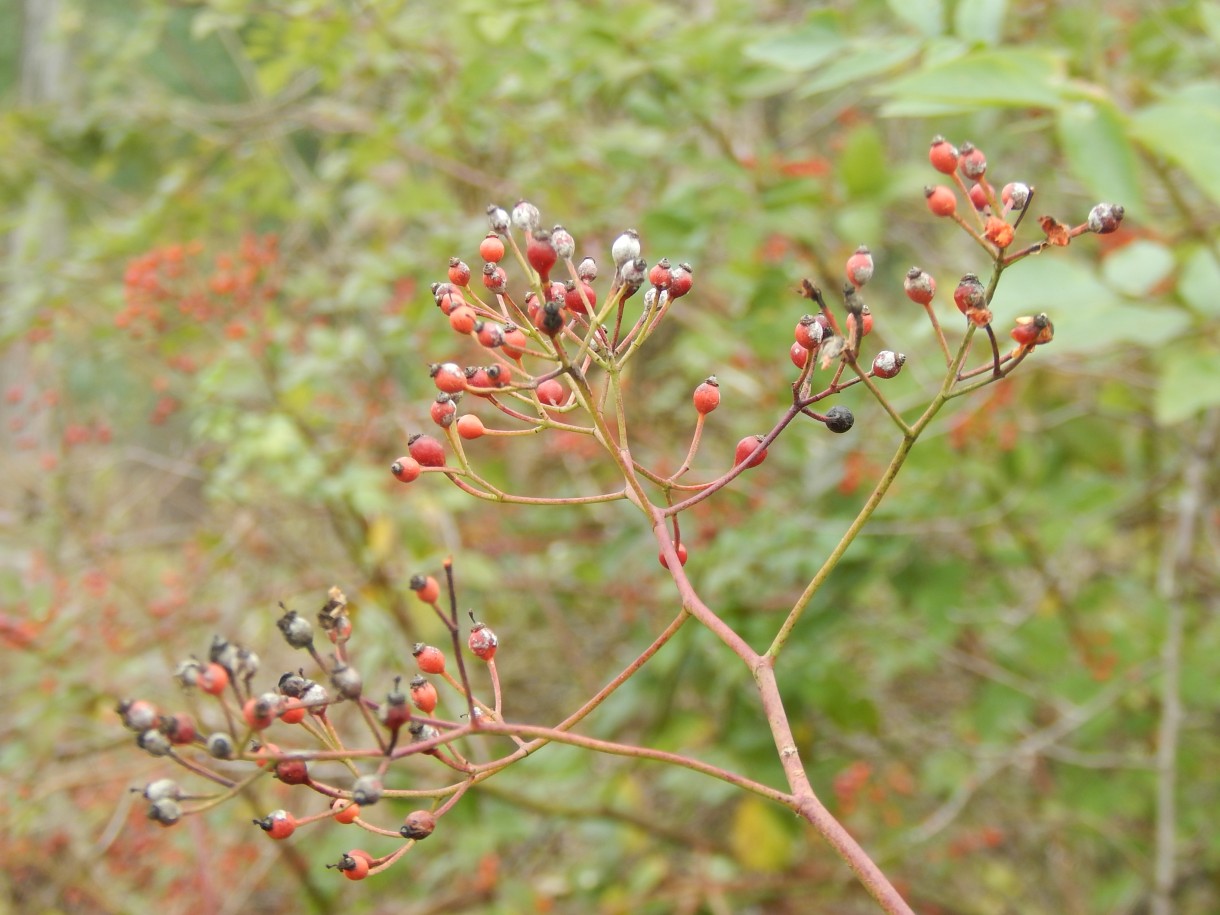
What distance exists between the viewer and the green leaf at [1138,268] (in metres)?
1.97

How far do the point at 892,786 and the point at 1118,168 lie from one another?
118 inches

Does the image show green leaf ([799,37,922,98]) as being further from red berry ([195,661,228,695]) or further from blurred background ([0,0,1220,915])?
red berry ([195,661,228,695])

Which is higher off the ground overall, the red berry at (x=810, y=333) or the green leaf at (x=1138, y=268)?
the red berry at (x=810, y=333)

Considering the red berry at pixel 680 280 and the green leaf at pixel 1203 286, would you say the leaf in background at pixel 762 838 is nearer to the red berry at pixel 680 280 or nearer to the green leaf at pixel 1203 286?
the green leaf at pixel 1203 286

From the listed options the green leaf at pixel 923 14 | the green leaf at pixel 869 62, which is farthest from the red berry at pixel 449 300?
the green leaf at pixel 923 14

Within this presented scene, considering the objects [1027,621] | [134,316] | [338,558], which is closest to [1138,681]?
[1027,621]

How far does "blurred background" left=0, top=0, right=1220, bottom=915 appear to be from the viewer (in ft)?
8.17

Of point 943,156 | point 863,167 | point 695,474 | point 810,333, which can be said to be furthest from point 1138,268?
point 695,474

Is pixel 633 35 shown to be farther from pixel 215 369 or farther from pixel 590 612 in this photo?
pixel 590 612

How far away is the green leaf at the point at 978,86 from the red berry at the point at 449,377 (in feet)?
2.91

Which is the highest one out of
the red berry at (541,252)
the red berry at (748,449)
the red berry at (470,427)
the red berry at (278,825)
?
the red berry at (541,252)

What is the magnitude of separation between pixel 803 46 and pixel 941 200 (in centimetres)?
122

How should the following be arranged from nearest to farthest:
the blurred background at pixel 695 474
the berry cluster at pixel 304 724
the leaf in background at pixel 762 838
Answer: the berry cluster at pixel 304 724
the blurred background at pixel 695 474
the leaf in background at pixel 762 838

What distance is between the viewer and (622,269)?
0.92 m
